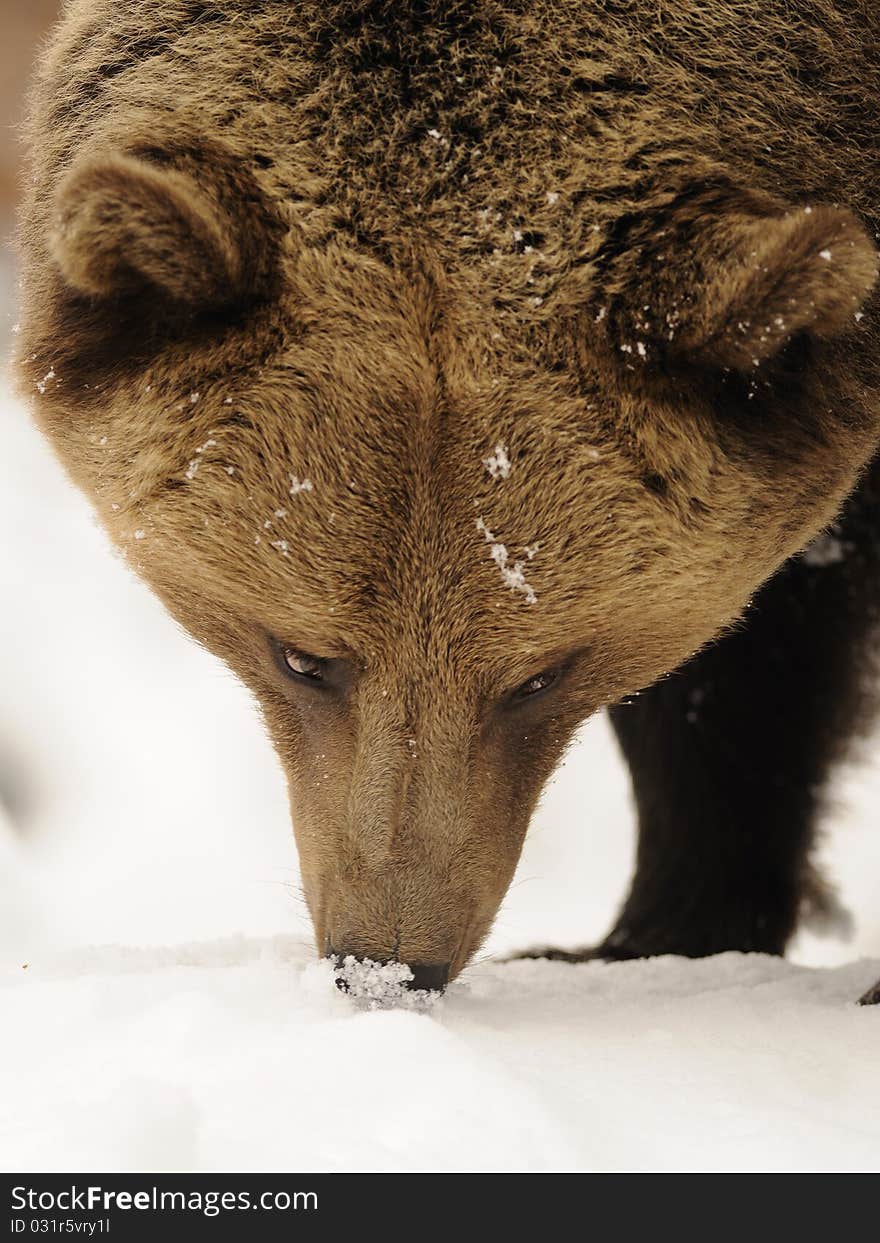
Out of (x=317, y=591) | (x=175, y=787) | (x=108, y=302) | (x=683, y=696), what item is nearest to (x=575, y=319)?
(x=317, y=591)

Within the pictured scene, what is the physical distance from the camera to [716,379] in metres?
2.90

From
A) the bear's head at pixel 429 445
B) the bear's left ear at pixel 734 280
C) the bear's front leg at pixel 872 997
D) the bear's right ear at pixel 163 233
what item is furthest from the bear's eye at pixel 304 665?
the bear's front leg at pixel 872 997

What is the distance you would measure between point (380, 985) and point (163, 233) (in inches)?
55.3

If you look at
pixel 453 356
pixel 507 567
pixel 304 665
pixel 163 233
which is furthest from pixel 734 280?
pixel 304 665

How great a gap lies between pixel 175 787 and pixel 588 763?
2.26 meters

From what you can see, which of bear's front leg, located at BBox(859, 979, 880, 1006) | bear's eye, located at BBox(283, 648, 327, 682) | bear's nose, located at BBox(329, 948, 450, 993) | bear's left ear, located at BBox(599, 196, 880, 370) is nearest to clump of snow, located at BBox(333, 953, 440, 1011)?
bear's nose, located at BBox(329, 948, 450, 993)

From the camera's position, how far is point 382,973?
111 inches

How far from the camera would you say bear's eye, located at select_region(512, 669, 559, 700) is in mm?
3041

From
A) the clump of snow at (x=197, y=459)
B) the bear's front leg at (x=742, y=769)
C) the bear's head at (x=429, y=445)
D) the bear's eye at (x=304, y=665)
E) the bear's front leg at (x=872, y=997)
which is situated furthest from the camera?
the bear's front leg at (x=742, y=769)

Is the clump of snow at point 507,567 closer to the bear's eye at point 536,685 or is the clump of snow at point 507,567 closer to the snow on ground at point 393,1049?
the bear's eye at point 536,685

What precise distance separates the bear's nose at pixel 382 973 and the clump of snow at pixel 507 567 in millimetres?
714

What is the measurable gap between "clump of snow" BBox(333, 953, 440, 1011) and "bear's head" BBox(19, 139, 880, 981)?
0.03 meters

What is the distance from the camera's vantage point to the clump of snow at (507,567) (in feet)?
9.12

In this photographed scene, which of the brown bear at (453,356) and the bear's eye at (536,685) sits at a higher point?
the brown bear at (453,356)
